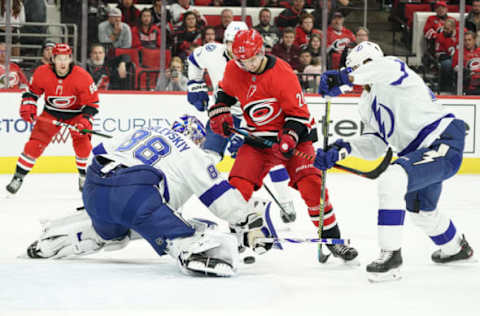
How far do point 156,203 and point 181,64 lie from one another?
529cm

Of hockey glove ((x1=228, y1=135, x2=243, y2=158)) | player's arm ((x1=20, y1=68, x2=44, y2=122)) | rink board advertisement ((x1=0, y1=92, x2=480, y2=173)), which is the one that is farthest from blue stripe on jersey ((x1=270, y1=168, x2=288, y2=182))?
rink board advertisement ((x1=0, y1=92, x2=480, y2=173))

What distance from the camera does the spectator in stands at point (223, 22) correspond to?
342 inches

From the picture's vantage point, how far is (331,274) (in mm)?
3631

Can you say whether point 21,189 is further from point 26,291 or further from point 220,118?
point 26,291

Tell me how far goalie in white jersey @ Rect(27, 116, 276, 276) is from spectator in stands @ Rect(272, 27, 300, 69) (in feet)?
16.7

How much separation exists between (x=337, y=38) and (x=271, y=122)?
473cm

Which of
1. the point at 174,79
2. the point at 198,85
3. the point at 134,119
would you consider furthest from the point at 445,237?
the point at 174,79

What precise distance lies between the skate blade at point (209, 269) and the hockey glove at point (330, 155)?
2.07 ft

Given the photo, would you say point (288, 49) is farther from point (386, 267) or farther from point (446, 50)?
point (386, 267)

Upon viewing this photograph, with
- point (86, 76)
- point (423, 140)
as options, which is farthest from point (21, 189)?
point (423, 140)

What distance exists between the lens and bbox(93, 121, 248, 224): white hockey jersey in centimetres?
346

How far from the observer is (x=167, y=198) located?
11.6 ft

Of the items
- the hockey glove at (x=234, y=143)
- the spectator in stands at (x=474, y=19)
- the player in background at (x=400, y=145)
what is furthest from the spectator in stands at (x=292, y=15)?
the player in background at (x=400, y=145)

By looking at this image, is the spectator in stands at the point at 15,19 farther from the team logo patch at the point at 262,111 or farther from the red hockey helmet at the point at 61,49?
the team logo patch at the point at 262,111
